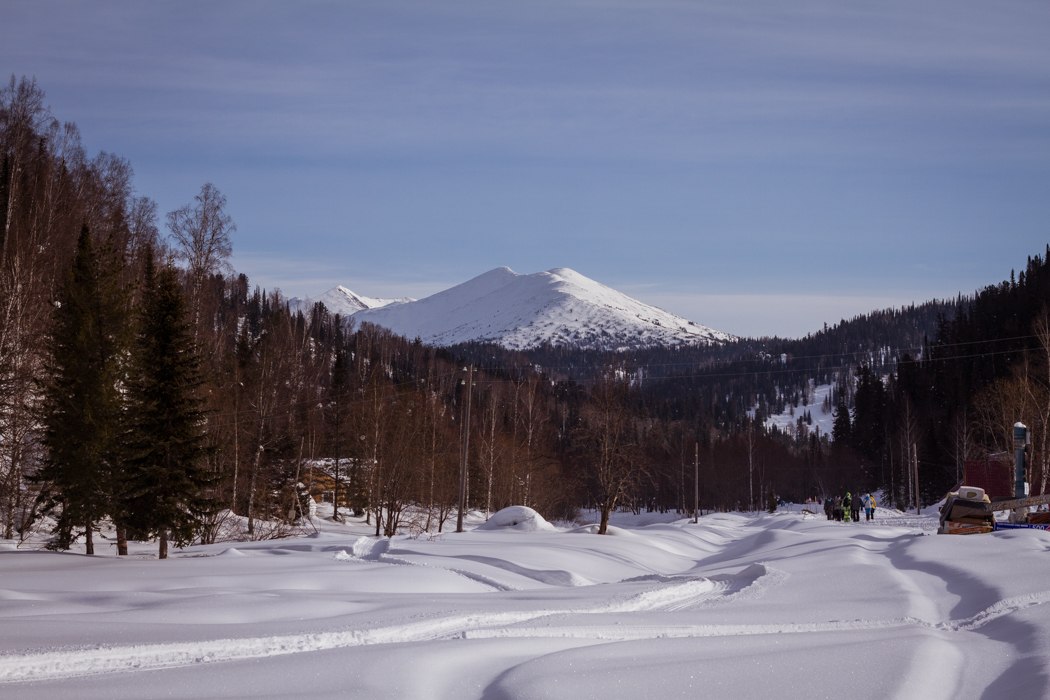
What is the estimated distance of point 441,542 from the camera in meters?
26.5

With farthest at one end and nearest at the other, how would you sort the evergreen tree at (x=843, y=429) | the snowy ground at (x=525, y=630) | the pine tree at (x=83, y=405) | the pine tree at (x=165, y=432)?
the evergreen tree at (x=843, y=429)
the pine tree at (x=83, y=405)
the pine tree at (x=165, y=432)
the snowy ground at (x=525, y=630)

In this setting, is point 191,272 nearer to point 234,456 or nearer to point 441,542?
point 234,456

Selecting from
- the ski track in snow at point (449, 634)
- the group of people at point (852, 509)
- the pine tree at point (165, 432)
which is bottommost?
the group of people at point (852, 509)

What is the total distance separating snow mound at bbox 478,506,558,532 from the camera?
34.0 meters

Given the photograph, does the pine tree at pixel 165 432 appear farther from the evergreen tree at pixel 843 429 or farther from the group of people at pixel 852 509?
the evergreen tree at pixel 843 429

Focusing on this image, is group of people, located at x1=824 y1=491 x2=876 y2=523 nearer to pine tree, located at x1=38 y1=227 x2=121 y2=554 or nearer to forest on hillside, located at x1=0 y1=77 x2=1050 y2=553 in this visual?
forest on hillside, located at x1=0 y1=77 x2=1050 y2=553

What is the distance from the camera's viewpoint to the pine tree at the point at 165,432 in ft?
93.2

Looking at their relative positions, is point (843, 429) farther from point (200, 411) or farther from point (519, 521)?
point (200, 411)

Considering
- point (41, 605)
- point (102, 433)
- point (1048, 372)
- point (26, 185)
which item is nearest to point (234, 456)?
point (102, 433)

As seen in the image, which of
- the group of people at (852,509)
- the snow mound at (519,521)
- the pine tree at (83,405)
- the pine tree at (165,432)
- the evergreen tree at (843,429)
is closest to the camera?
the pine tree at (165,432)

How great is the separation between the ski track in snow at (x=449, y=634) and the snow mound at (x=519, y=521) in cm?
2017

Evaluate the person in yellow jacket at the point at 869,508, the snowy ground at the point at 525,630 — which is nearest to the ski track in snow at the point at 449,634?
the snowy ground at the point at 525,630

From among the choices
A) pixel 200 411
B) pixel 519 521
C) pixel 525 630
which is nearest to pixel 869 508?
pixel 519 521

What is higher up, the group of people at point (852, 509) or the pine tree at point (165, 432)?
the pine tree at point (165, 432)
